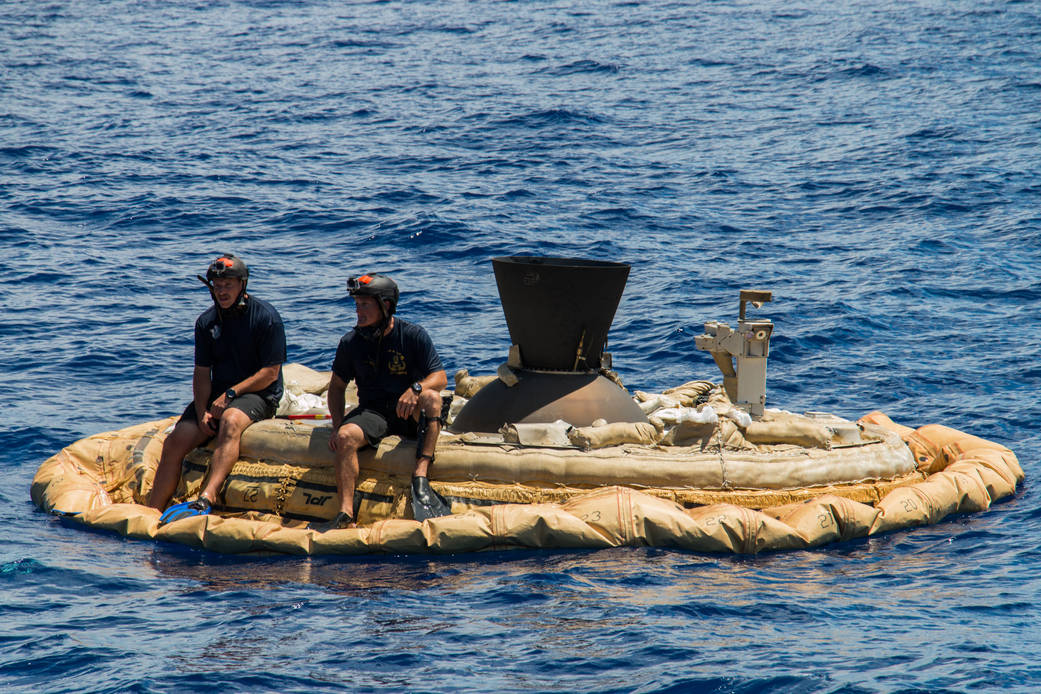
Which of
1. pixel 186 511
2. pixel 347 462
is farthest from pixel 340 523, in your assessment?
pixel 186 511

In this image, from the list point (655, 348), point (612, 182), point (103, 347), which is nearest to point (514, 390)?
point (655, 348)

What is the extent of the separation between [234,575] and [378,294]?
236cm

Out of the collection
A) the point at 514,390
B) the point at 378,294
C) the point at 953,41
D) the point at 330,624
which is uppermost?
the point at 953,41

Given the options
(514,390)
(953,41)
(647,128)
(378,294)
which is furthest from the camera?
(953,41)

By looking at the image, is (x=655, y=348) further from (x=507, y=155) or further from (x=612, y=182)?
(x=507, y=155)

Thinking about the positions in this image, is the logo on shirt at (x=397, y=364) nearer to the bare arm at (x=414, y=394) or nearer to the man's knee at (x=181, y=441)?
the bare arm at (x=414, y=394)

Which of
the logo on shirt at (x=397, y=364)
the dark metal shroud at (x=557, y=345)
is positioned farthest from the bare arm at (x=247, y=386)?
the dark metal shroud at (x=557, y=345)

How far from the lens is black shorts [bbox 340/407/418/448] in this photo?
29.9 ft

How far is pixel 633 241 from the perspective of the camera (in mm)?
19422

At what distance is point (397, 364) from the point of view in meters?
9.07

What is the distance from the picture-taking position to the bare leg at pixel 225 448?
9.28m

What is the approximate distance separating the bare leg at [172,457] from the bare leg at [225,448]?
0.79 ft

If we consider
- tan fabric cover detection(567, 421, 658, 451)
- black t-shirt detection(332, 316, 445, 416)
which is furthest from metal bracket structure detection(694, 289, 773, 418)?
black t-shirt detection(332, 316, 445, 416)

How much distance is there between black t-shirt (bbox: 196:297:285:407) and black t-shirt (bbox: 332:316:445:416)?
635 mm
